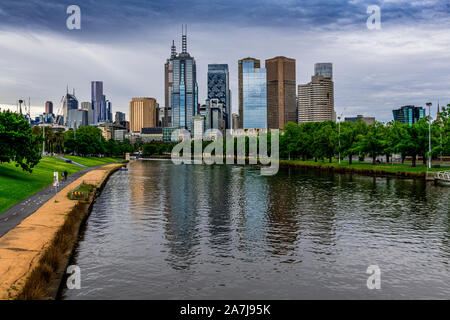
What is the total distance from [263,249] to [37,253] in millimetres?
14854

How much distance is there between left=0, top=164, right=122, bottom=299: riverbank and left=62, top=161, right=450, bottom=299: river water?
127 centimetres

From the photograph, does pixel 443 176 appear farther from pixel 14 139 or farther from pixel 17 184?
pixel 14 139

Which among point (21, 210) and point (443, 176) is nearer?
point (21, 210)

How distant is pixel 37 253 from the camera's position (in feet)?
72.6

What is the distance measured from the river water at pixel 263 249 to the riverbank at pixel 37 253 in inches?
49.9

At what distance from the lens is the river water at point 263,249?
20.5 metres

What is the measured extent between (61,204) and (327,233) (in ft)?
89.1

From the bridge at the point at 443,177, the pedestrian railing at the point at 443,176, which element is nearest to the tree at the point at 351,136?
the bridge at the point at 443,177

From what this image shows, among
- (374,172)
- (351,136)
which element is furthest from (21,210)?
(351,136)

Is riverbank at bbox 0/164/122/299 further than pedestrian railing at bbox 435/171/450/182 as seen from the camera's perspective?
No

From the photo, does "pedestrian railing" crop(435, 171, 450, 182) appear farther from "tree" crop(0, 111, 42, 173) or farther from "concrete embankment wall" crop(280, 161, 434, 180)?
"tree" crop(0, 111, 42, 173)

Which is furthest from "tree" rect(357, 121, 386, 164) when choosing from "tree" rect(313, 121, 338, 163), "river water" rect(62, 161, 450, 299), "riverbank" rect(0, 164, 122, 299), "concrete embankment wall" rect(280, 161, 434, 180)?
"riverbank" rect(0, 164, 122, 299)

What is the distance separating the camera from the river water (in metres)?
20.5
